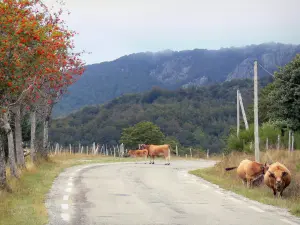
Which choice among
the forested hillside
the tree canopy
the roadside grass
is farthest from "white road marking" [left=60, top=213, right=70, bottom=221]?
the forested hillside

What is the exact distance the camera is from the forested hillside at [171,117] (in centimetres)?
12850

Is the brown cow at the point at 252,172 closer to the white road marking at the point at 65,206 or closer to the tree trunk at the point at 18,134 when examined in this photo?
the white road marking at the point at 65,206

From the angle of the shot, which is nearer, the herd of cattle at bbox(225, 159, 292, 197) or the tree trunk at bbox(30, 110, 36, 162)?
the herd of cattle at bbox(225, 159, 292, 197)

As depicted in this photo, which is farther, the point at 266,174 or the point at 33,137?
the point at 33,137

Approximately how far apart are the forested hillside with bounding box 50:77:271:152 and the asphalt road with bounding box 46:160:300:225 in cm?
8994

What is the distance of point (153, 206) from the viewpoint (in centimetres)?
1309

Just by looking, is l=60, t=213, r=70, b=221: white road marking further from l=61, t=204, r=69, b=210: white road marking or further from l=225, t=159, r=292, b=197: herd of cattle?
l=225, t=159, r=292, b=197: herd of cattle

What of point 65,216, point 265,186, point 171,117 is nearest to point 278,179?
point 265,186

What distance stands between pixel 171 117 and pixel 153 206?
132 m

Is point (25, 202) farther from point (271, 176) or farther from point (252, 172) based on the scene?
point (252, 172)

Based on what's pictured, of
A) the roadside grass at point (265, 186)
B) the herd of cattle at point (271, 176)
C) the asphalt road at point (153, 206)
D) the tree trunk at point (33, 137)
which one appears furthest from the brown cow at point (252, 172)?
the tree trunk at point (33, 137)

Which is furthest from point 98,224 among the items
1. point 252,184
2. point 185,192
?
point 252,184

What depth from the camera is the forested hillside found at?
128500 millimetres

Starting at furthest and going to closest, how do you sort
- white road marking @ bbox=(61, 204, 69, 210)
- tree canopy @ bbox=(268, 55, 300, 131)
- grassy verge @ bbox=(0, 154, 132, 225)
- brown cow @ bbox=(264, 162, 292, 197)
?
tree canopy @ bbox=(268, 55, 300, 131), brown cow @ bbox=(264, 162, 292, 197), white road marking @ bbox=(61, 204, 69, 210), grassy verge @ bbox=(0, 154, 132, 225)
